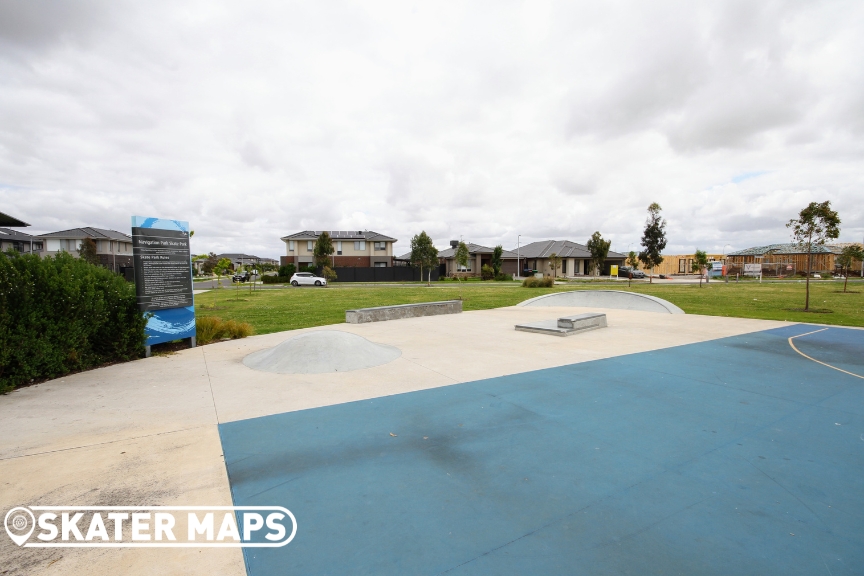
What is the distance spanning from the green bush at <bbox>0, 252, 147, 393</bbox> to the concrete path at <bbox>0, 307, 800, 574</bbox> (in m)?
0.40

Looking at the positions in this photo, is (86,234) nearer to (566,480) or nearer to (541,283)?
(541,283)

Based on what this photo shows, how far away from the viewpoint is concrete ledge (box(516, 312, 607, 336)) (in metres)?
Answer: 11.8

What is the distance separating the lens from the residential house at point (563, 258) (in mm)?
67500

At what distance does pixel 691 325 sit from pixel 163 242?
588 inches

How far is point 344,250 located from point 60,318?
57977mm

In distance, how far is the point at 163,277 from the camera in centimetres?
969

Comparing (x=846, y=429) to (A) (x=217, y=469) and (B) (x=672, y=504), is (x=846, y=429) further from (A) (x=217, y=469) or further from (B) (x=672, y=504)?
(A) (x=217, y=469)

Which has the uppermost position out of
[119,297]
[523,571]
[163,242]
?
[163,242]

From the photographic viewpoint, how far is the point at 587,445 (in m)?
4.56

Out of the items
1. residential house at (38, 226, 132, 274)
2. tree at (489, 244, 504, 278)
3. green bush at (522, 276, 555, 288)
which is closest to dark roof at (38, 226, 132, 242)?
residential house at (38, 226, 132, 274)

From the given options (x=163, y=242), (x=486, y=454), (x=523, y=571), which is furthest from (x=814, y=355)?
(x=163, y=242)

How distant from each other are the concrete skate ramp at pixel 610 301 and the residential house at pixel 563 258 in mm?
45031

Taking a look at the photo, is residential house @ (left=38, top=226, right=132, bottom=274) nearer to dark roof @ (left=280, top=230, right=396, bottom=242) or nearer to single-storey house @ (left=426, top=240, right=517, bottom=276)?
dark roof @ (left=280, top=230, right=396, bottom=242)

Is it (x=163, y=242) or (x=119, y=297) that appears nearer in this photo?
(x=119, y=297)
